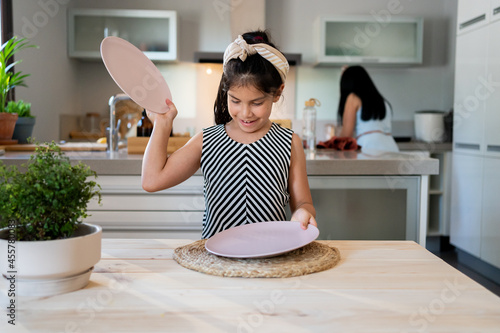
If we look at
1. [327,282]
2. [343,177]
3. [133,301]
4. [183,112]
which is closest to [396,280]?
Result: [327,282]

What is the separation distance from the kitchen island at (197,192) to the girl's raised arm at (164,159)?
0.62 m

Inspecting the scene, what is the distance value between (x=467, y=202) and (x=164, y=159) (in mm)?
2967

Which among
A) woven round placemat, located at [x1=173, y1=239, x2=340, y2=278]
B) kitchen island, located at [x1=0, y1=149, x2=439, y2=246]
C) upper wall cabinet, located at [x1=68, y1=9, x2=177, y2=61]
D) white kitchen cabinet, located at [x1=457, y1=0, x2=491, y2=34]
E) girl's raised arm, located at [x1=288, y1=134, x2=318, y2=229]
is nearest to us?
woven round placemat, located at [x1=173, y1=239, x2=340, y2=278]

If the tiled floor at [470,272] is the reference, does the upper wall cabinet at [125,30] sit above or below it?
above

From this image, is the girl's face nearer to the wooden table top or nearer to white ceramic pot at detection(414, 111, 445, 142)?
the wooden table top

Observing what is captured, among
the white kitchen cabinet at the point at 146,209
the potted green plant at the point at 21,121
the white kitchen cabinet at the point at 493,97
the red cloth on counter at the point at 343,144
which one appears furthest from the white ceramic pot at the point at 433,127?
the potted green plant at the point at 21,121

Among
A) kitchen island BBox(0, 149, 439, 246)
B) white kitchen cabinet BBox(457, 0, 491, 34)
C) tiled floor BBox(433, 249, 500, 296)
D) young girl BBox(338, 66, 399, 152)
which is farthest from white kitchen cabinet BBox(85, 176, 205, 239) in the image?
white kitchen cabinet BBox(457, 0, 491, 34)

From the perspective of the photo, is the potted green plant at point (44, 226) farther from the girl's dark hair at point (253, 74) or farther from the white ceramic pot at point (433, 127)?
the white ceramic pot at point (433, 127)

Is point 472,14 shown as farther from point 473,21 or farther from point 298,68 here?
point 298,68

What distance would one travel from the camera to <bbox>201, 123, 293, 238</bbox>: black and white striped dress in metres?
1.31

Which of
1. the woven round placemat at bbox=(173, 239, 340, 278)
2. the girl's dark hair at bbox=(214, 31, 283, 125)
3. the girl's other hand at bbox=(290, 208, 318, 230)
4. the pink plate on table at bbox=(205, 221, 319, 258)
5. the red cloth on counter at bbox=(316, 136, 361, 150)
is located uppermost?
the girl's dark hair at bbox=(214, 31, 283, 125)

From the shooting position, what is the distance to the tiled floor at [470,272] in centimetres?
305

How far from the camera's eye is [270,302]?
68cm

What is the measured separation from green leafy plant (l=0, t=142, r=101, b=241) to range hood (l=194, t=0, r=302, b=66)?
12.6 feet
